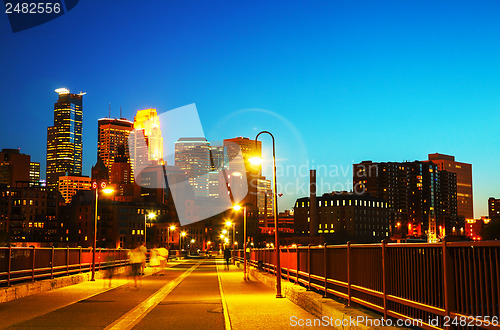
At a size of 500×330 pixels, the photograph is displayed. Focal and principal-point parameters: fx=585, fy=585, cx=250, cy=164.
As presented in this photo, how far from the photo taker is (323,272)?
16797mm

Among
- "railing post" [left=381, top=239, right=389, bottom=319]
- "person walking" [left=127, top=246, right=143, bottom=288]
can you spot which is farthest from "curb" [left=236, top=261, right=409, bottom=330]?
"person walking" [left=127, top=246, right=143, bottom=288]

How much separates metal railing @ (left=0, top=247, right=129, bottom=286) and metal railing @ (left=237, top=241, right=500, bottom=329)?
10.6m

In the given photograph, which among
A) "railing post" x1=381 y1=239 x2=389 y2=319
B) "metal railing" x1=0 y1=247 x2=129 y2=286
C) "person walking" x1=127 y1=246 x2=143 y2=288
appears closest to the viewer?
"railing post" x1=381 y1=239 x2=389 y2=319

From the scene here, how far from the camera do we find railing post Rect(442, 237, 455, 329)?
8031 mm

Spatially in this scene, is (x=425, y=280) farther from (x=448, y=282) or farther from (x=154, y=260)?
(x=154, y=260)

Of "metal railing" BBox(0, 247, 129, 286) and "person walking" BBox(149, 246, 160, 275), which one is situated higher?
"metal railing" BBox(0, 247, 129, 286)

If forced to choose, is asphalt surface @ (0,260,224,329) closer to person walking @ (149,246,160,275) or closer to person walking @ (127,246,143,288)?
person walking @ (127,246,143,288)

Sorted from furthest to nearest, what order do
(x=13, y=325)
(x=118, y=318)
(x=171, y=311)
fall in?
1. (x=171, y=311)
2. (x=118, y=318)
3. (x=13, y=325)

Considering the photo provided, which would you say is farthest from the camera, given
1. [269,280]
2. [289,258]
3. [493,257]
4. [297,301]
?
[269,280]

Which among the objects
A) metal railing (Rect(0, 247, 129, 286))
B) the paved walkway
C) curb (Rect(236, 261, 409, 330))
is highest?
metal railing (Rect(0, 247, 129, 286))

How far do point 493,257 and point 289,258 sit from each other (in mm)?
17447

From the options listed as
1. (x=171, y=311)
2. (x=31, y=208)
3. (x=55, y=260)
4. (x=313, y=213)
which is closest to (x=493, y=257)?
(x=171, y=311)

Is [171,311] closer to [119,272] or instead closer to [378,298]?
[378,298]

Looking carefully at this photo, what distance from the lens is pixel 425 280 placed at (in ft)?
29.7
